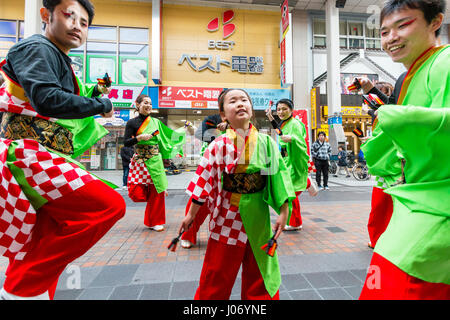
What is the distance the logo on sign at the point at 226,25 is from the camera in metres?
12.3

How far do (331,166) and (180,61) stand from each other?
8888 millimetres

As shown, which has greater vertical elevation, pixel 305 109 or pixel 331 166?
pixel 305 109

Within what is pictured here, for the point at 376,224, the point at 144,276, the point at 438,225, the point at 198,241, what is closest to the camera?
the point at 438,225

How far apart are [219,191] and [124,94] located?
11.4m

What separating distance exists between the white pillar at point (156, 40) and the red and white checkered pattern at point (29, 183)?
10.6 m

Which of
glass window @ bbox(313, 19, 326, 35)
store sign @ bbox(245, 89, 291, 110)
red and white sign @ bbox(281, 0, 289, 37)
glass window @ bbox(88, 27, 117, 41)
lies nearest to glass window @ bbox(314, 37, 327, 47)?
glass window @ bbox(313, 19, 326, 35)

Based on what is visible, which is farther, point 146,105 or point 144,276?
point 146,105

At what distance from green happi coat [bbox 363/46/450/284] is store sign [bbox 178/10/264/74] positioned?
12029 mm

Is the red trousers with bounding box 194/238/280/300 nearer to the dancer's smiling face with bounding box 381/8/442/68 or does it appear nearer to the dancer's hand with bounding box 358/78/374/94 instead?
the dancer's smiling face with bounding box 381/8/442/68

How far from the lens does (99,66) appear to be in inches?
458

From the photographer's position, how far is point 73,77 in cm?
145

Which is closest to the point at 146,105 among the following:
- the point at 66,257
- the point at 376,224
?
the point at 66,257

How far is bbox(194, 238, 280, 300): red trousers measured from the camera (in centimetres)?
136

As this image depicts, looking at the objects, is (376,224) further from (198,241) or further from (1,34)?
(1,34)
